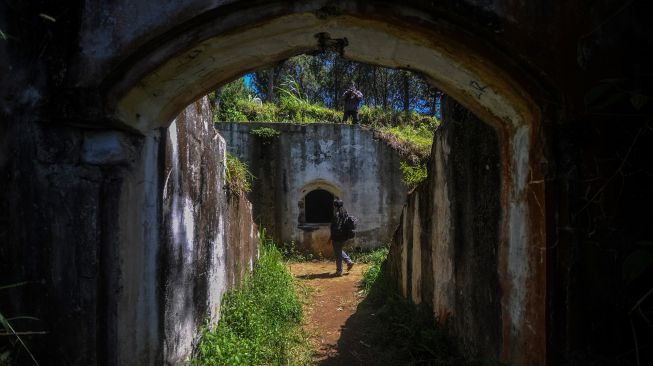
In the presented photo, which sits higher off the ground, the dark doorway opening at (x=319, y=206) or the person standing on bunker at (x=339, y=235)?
the dark doorway opening at (x=319, y=206)

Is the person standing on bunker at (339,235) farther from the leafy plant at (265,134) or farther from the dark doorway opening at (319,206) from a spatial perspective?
the dark doorway opening at (319,206)

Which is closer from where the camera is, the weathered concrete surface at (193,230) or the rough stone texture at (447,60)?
the rough stone texture at (447,60)

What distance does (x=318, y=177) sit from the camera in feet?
40.7

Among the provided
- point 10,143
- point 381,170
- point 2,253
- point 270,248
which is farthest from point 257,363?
point 381,170

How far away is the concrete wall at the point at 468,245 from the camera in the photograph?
2.82 metres

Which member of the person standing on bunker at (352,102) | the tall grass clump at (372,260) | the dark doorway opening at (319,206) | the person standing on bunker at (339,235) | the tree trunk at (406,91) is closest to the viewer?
the tall grass clump at (372,260)

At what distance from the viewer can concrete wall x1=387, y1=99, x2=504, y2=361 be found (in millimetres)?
2820

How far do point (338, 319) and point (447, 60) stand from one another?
497 cm

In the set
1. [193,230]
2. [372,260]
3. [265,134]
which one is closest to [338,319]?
[193,230]

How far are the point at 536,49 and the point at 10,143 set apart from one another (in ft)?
8.73

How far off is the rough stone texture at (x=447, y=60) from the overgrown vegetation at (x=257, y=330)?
80.3 inches

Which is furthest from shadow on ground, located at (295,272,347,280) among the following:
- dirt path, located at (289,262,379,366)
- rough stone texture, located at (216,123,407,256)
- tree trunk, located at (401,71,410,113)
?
tree trunk, located at (401,71,410,113)

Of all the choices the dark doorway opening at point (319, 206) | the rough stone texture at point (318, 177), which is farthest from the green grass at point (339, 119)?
the dark doorway opening at point (319, 206)

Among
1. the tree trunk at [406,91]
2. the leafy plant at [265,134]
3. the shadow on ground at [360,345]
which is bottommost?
the shadow on ground at [360,345]
